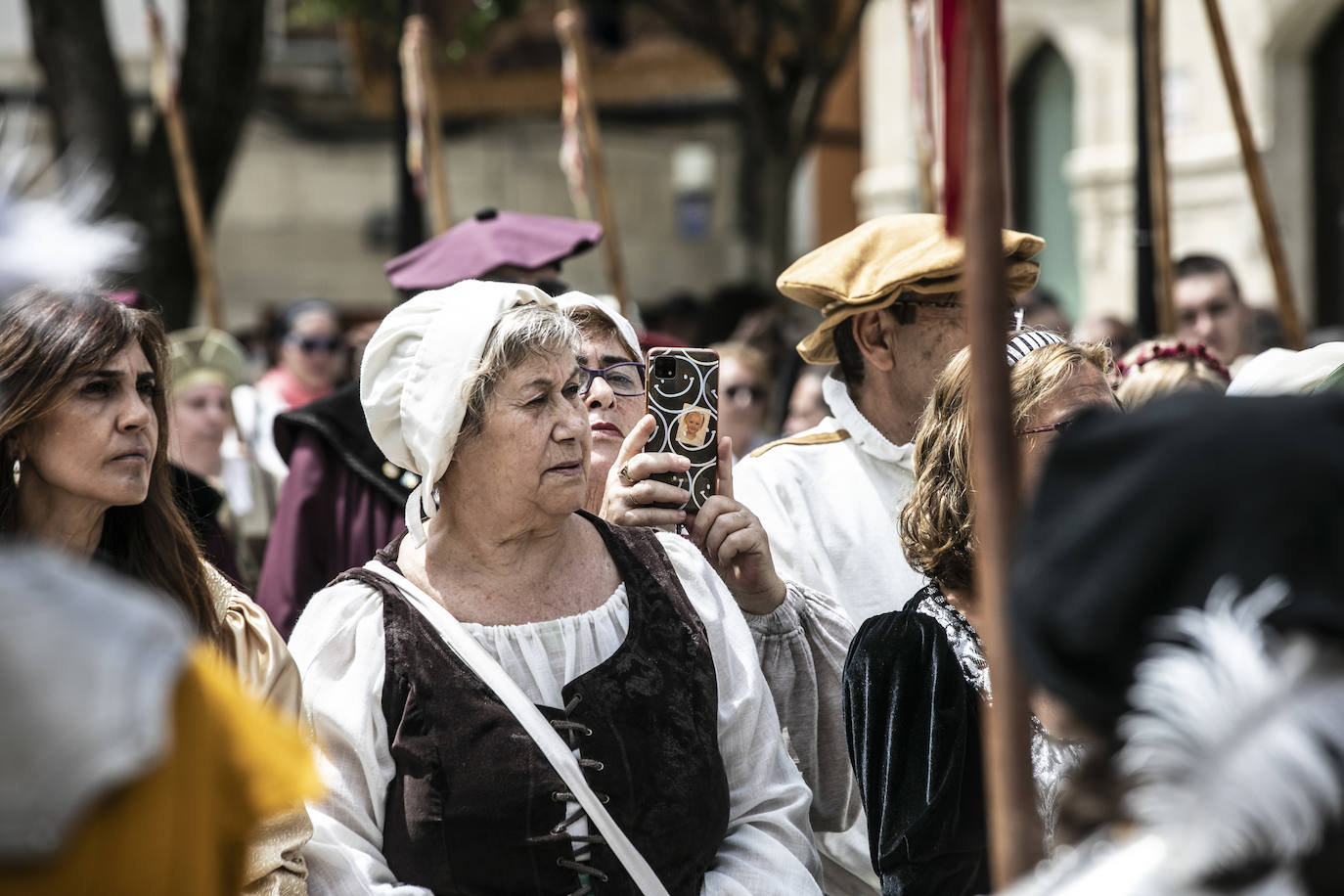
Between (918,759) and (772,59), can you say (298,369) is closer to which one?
(918,759)

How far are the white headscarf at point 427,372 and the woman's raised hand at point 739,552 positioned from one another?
502 mm

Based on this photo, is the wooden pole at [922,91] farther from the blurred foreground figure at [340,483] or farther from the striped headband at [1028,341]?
the striped headband at [1028,341]

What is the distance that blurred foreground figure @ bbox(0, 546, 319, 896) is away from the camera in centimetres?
121

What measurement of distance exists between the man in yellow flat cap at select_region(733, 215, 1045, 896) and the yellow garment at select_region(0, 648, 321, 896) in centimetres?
209

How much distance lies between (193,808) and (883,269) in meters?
2.58

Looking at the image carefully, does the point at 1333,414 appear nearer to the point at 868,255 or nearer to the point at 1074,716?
the point at 1074,716

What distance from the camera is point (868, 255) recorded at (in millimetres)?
3725

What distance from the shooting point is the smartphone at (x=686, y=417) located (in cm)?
309

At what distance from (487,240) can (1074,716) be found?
130 inches

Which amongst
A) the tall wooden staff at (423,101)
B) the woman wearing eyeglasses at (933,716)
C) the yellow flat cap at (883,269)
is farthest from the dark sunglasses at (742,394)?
the woman wearing eyeglasses at (933,716)

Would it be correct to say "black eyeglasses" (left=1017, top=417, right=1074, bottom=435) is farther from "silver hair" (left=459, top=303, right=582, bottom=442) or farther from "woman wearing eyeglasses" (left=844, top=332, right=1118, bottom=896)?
"silver hair" (left=459, top=303, right=582, bottom=442)

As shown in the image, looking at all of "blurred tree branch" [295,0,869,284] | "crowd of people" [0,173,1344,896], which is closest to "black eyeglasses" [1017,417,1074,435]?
"crowd of people" [0,173,1344,896]

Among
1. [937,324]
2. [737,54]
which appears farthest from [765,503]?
[737,54]

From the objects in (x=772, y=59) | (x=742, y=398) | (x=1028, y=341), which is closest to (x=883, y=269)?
(x=1028, y=341)
